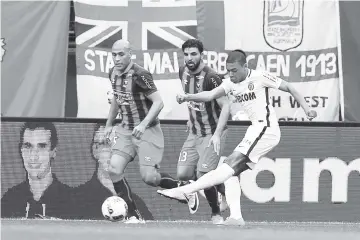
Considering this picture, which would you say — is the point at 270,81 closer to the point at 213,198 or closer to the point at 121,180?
the point at 213,198

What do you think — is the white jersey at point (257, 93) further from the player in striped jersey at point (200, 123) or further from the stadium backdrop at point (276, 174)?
the stadium backdrop at point (276, 174)

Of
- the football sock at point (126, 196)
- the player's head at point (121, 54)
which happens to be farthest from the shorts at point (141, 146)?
the player's head at point (121, 54)

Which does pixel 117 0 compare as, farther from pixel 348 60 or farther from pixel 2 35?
pixel 348 60

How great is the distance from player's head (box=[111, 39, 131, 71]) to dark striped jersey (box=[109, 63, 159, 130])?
10 centimetres

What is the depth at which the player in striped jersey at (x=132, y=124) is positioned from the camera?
1154 centimetres

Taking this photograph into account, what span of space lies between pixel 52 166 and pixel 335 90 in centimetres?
404

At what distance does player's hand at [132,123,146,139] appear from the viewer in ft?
36.4

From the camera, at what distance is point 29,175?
13422mm

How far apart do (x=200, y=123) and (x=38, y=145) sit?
8.31 feet

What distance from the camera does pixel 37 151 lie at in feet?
44.2

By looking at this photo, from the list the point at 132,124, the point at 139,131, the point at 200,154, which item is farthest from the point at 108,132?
the point at 200,154

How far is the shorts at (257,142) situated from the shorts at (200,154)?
0.75 m

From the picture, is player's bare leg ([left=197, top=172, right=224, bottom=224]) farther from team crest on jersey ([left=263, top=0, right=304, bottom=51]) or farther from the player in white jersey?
team crest on jersey ([left=263, top=0, right=304, bottom=51])

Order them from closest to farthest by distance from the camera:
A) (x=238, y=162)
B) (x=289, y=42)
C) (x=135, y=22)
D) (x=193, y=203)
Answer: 1. (x=238, y=162)
2. (x=193, y=203)
3. (x=135, y=22)
4. (x=289, y=42)
